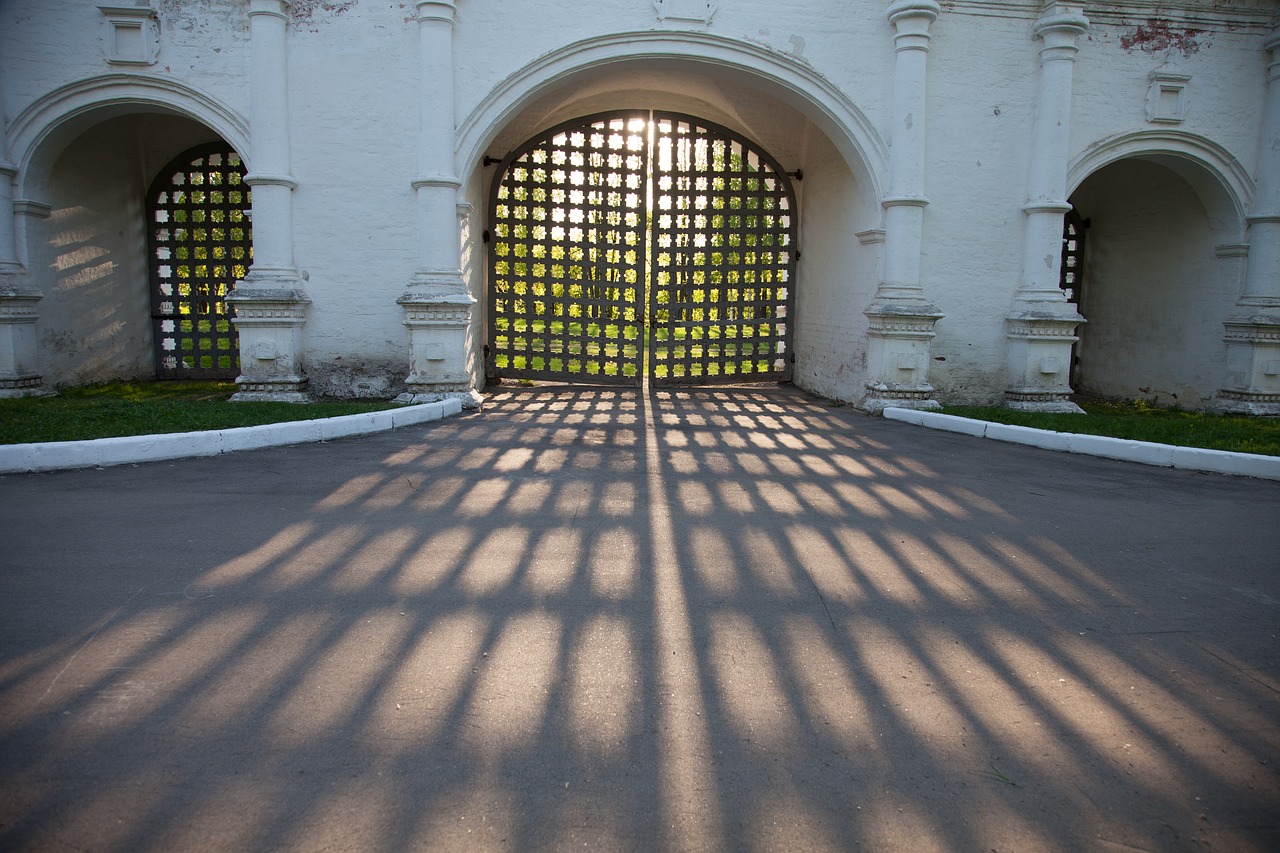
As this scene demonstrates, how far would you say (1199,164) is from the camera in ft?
28.7

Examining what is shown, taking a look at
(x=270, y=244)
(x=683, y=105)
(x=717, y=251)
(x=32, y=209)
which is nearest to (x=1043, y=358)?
(x=717, y=251)

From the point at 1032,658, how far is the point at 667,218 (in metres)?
8.55

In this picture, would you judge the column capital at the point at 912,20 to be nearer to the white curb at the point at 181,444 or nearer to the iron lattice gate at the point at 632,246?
the iron lattice gate at the point at 632,246

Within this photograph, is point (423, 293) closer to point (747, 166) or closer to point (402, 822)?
point (747, 166)

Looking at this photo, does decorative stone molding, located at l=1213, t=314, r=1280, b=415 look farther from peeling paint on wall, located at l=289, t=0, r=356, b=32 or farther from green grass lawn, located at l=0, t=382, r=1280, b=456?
peeling paint on wall, located at l=289, t=0, r=356, b=32

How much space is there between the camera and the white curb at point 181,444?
4730 millimetres

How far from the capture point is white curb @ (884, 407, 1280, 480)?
5543 mm

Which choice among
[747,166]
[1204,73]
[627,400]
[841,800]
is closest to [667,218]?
[747,166]

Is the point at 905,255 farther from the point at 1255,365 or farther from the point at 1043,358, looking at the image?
the point at 1255,365

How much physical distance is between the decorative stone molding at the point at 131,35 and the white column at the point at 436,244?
245 cm

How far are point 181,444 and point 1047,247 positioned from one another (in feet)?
26.8

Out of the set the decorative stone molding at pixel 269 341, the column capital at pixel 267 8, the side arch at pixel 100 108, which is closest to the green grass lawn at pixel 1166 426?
the decorative stone molding at pixel 269 341

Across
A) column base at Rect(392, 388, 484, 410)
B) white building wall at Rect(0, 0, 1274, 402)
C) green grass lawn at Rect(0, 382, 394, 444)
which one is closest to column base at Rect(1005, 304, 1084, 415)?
white building wall at Rect(0, 0, 1274, 402)

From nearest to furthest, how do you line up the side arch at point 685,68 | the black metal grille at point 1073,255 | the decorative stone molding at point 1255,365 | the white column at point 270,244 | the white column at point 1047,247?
1. the white column at point 270,244
2. the side arch at point 685,68
3. the white column at point 1047,247
4. the decorative stone molding at point 1255,365
5. the black metal grille at point 1073,255
